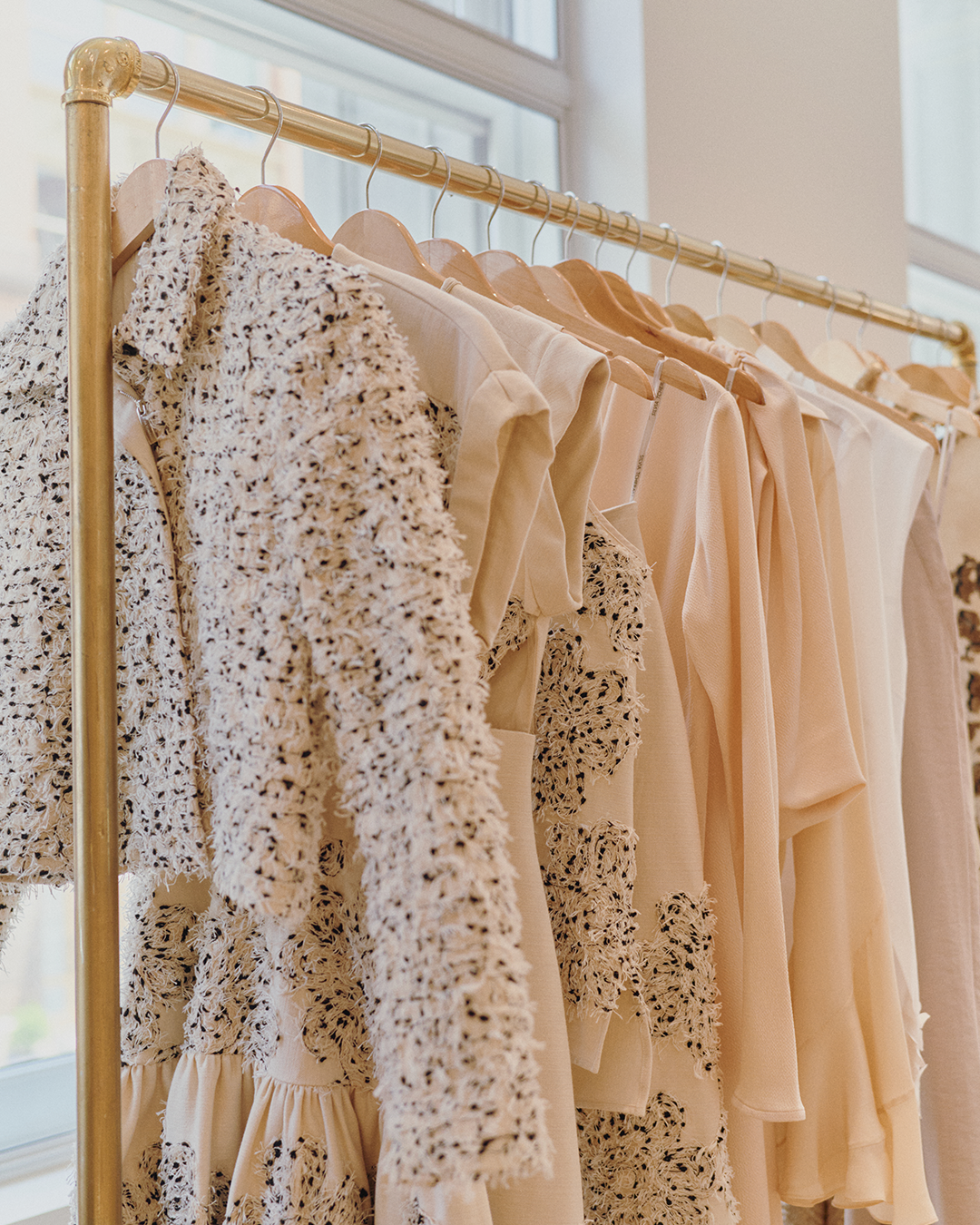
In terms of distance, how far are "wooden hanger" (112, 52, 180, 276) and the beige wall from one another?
96cm

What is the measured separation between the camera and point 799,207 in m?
1.82

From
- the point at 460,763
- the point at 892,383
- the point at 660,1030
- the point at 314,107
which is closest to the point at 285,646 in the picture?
the point at 460,763

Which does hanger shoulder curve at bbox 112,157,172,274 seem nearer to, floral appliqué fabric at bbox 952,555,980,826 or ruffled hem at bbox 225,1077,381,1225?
ruffled hem at bbox 225,1077,381,1225

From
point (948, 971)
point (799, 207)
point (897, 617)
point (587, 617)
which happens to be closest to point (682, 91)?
point (799, 207)

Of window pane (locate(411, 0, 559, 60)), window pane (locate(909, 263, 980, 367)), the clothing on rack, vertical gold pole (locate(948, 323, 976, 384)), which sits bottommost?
the clothing on rack

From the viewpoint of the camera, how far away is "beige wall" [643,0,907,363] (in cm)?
163

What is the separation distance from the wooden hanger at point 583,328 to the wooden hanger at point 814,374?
0.37 meters

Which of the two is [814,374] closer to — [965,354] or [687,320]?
[687,320]

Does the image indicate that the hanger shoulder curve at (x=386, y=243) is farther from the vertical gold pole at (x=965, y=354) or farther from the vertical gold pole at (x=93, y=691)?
the vertical gold pole at (x=965, y=354)

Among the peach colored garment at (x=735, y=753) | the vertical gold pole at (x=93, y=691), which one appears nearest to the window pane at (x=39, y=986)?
the vertical gold pole at (x=93, y=691)

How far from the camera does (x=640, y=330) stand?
1.02m

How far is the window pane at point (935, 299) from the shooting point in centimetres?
268

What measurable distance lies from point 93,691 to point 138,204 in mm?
324

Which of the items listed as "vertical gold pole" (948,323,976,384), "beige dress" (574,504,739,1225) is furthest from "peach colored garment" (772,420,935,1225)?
"vertical gold pole" (948,323,976,384)
